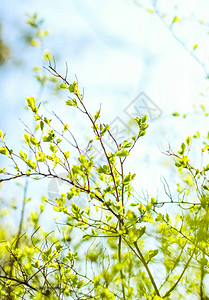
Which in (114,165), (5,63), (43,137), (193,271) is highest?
(5,63)

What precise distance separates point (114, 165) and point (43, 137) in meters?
0.33

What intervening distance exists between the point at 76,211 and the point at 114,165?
0.27m

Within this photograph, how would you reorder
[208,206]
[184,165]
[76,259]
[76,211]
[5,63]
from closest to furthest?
[208,206] → [76,211] → [184,165] → [76,259] → [5,63]

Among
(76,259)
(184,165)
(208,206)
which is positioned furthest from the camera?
(76,259)

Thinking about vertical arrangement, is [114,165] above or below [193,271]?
above

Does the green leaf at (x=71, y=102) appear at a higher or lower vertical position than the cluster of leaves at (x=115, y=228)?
higher

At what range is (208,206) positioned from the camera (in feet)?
3.53

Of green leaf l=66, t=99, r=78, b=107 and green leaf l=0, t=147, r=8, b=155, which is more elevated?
green leaf l=66, t=99, r=78, b=107

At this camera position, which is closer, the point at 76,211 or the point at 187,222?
the point at 76,211

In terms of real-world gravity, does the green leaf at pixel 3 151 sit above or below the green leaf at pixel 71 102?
below

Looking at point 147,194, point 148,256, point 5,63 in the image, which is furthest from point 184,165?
point 5,63

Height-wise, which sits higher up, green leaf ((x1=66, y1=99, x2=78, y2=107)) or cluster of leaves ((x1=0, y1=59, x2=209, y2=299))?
green leaf ((x1=66, y1=99, x2=78, y2=107))

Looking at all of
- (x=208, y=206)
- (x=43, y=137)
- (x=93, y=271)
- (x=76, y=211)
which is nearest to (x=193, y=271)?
(x=208, y=206)

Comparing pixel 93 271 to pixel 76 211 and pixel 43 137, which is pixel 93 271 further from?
pixel 43 137
